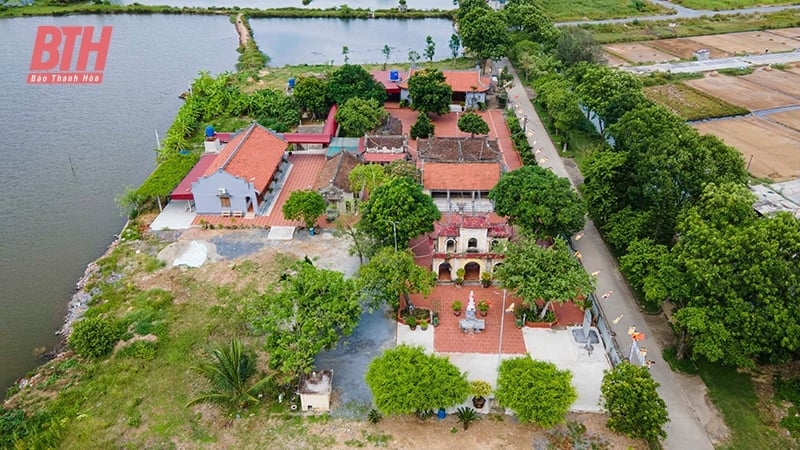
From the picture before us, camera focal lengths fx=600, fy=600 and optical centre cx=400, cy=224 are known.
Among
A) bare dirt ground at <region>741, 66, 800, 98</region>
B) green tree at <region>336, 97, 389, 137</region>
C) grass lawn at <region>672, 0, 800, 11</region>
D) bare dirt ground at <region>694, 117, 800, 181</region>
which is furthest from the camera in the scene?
grass lawn at <region>672, 0, 800, 11</region>

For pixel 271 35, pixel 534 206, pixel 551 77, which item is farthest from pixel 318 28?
pixel 534 206

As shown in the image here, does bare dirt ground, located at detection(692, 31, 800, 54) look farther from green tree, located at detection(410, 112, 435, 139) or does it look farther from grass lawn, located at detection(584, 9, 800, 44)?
green tree, located at detection(410, 112, 435, 139)

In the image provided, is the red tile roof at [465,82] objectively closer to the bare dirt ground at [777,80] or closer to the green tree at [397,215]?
the green tree at [397,215]

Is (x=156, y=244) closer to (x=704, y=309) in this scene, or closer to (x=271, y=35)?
(x=704, y=309)

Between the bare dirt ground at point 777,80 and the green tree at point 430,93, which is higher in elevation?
the green tree at point 430,93

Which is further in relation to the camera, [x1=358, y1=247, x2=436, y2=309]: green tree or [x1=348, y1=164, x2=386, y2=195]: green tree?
[x1=348, y1=164, x2=386, y2=195]: green tree

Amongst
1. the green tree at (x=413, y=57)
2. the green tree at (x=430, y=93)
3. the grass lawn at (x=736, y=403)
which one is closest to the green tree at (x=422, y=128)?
the green tree at (x=430, y=93)

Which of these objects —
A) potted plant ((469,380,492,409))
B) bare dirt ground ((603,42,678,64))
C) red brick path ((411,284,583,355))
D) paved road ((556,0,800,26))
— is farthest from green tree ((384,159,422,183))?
paved road ((556,0,800,26))
